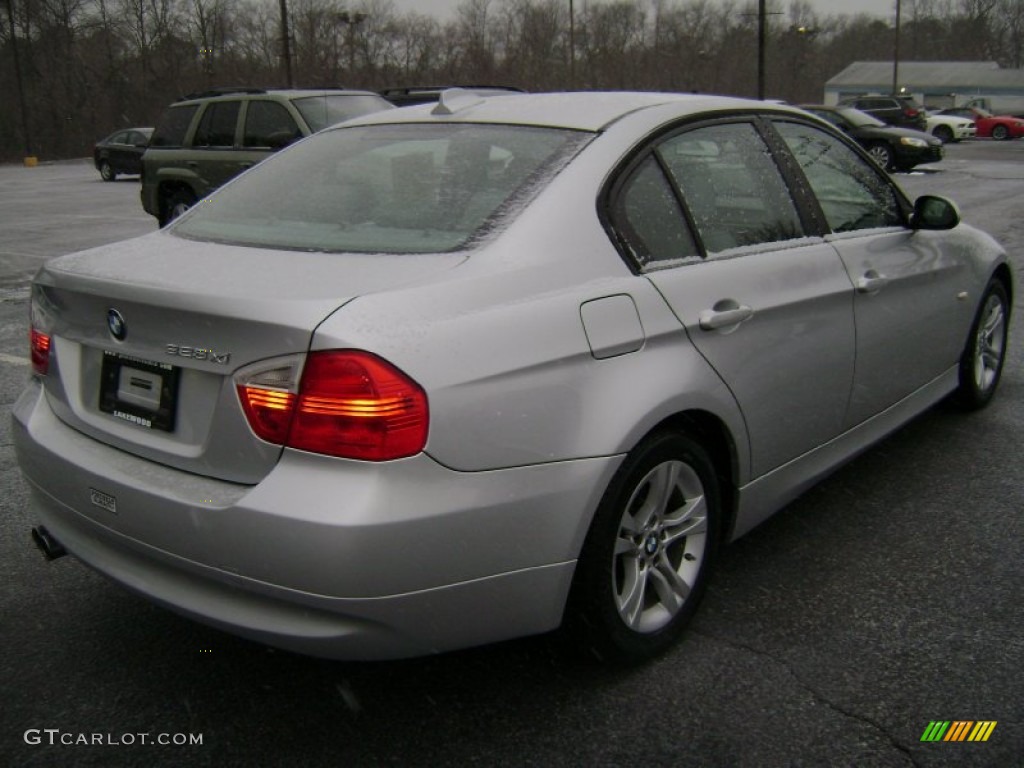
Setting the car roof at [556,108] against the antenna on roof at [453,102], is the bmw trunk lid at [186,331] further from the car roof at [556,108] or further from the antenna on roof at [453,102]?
the antenna on roof at [453,102]

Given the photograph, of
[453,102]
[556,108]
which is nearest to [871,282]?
[556,108]

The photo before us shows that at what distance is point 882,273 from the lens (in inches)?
148

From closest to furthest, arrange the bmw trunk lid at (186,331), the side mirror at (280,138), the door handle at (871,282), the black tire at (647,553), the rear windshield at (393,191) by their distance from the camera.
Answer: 1. the bmw trunk lid at (186,331)
2. the black tire at (647,553)
3. the rear windshield at (393,191)
4. the door handle at (871,282)
5. the side mirror at (280,138)

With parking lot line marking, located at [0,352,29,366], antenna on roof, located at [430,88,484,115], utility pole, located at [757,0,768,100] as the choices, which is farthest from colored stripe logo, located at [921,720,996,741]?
utility pole, located at [757,0,768,100]

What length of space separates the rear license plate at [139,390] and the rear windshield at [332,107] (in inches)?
335

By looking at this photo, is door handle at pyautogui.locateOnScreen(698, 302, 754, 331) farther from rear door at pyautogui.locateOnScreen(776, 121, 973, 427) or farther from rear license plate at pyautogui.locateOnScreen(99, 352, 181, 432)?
rear license plate at pyautogui.locateOnScreen(99, 352, 181, 432)

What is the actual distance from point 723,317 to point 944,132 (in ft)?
152

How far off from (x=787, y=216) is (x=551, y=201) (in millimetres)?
1145

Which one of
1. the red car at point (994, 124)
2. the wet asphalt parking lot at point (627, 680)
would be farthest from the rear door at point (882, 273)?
the red car at point (994, 124)

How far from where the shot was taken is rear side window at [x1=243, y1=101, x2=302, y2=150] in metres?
10.8

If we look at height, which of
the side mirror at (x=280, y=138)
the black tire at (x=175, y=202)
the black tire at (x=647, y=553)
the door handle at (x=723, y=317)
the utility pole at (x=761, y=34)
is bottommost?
the black tire at (x=647, y=553)

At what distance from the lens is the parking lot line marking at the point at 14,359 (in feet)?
20.8

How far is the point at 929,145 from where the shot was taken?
23047mm

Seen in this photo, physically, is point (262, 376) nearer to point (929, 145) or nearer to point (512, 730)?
point (512, 730)
